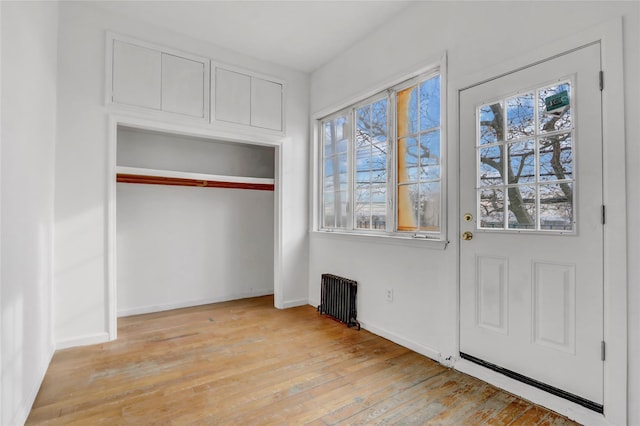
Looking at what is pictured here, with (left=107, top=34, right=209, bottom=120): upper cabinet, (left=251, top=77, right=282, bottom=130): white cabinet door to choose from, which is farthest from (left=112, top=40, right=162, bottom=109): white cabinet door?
(left=251, top=77, right=282, bottom=130): white cabinet door

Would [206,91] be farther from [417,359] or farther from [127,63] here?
[417,359]

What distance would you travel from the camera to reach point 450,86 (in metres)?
2.54

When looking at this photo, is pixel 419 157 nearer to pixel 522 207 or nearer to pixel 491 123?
pixel 491 123

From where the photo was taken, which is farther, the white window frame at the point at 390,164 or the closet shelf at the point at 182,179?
the closet shelf at the point at 182,179

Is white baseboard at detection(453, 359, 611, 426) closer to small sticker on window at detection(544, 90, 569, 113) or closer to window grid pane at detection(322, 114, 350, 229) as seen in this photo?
small sticker on window at detection(544, 90, 569, 113)

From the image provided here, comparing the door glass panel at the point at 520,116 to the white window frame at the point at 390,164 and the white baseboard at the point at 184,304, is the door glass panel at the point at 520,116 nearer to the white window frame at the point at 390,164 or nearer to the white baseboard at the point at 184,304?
the white window frame at the point at 390,164

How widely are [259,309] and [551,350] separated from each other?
3001 millimetres

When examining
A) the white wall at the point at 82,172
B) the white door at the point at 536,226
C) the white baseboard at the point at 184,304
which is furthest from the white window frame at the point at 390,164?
the white wall at the point at 82,172

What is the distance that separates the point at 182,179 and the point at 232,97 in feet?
3.61

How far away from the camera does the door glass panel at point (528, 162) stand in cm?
193

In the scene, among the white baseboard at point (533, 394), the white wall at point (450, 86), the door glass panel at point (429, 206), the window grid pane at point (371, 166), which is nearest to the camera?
the white wall at point (450, 86)

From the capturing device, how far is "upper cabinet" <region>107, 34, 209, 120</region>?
306 centimetres

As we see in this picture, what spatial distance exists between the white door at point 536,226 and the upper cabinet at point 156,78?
2647mm

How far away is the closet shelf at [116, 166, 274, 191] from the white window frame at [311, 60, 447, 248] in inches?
28.2
